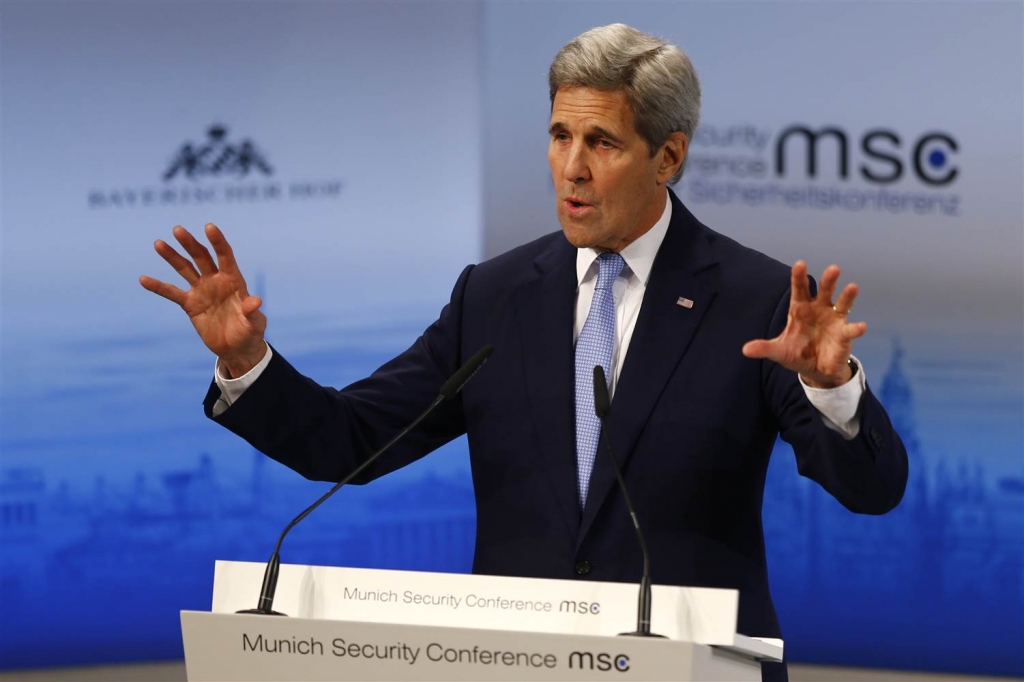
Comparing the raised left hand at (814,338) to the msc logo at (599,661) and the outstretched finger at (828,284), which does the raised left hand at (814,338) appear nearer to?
the outstretched finger at (828,284)

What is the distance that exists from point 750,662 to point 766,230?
9.69ft

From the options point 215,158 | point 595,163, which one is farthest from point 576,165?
point 215,158

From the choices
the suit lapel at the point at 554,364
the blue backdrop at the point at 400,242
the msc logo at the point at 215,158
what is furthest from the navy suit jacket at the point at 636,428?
the msc logo at the point at 215,158

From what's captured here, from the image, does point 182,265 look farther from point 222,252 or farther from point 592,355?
point 592,355

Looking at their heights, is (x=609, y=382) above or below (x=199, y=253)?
below

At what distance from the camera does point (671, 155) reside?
2238 millimetres

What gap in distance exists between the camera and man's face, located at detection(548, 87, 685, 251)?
6.95ft

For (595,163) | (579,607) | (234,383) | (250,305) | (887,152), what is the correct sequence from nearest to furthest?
(579,607) < (250,305) < (234,383) < (595,163) < (887,152)

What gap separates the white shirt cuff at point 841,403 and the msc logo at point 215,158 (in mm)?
3031

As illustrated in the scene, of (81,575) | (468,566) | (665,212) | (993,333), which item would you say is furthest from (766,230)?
(81,575)

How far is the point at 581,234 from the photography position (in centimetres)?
214

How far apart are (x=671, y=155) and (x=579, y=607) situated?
0.99 metres

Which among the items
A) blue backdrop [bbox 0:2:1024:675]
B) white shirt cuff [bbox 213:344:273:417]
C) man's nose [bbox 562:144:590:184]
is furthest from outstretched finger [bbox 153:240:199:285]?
blue backdrop [bbox 0:2:1024:675]

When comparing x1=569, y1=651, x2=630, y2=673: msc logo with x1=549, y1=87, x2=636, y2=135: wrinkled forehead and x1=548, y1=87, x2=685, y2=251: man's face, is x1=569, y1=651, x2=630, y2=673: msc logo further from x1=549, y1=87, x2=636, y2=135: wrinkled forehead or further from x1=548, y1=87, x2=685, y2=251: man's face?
x1=549, y1=87, x2=636, y2=135: wrinkled forehead
